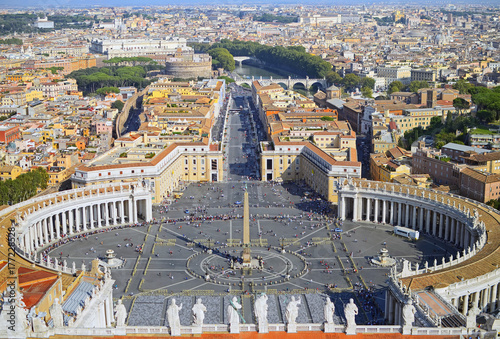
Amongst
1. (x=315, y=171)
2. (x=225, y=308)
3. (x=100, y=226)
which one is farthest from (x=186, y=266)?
(x=315, y=171)

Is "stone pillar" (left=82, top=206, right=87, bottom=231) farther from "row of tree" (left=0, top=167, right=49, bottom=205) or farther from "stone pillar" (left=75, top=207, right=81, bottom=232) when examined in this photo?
"row of tree" (left=0, top=167, right=49, bottom=205)

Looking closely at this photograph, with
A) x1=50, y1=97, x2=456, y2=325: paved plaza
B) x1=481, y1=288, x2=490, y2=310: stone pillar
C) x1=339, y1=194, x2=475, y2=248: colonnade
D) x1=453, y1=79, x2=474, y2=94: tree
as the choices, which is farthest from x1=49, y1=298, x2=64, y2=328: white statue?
x1=453, y1=79, x2=474, y2=94: tree

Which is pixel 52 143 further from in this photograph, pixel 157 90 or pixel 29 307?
pixel 29 307

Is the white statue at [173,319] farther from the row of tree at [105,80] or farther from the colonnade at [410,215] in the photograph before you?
the row of tree at [105,80]

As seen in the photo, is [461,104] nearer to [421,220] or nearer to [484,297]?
[421,220]

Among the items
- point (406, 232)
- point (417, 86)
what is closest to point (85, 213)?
point (406, 232)

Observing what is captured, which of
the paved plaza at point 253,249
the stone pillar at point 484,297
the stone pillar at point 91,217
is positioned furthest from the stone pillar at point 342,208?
the stone pillar at point 484,297
